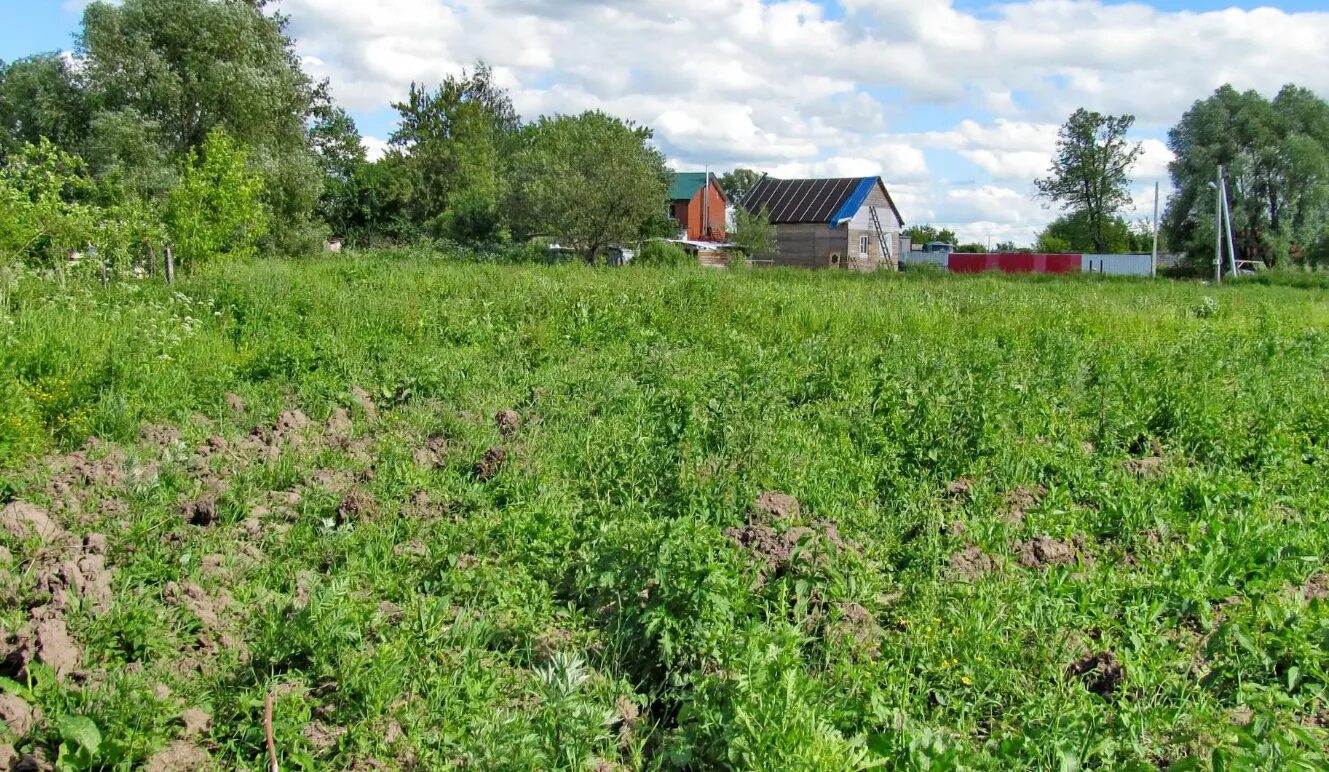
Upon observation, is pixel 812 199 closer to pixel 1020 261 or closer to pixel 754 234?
pixel 754 234

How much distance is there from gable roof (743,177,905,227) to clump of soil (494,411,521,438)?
48086 mm

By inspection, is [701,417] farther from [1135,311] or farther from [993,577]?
[1135,311]

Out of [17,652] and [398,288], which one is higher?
[398,288]

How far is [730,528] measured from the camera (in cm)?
555

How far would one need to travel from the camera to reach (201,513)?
556 cm

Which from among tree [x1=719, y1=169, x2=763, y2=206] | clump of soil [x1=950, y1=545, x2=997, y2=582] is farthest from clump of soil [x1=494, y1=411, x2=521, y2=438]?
tree [x1=719, y1=169, x2=763, y2=206]

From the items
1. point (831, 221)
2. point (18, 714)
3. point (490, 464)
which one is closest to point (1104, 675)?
point (490, 464)

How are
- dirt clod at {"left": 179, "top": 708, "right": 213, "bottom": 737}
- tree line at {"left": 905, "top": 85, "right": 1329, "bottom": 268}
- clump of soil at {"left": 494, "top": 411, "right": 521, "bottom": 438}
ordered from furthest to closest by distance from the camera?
tree line at {"left": 905, "top": 85, "right": 1329, "bottom": 268} < clump of soil at {"left": 494, "top": 411, "right": 521, "bottom": 438} < dirt clod at {"left": 179, "top": 708, "right": 213, "bottom": 737}

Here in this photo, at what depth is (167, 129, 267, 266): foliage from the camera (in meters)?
16.8

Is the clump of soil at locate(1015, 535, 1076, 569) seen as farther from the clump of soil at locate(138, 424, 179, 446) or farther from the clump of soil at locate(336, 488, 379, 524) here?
the clump of soil at locate(138, 424, 179, 446)

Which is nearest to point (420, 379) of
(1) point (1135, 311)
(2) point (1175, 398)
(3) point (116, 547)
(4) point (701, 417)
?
(4) point (701, 417)

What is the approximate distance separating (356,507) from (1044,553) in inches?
156

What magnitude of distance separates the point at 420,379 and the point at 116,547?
379 centimetres

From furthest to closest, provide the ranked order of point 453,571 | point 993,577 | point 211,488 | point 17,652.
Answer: point 211,488 < point 993,577 < point 453,571 < point 17,652
